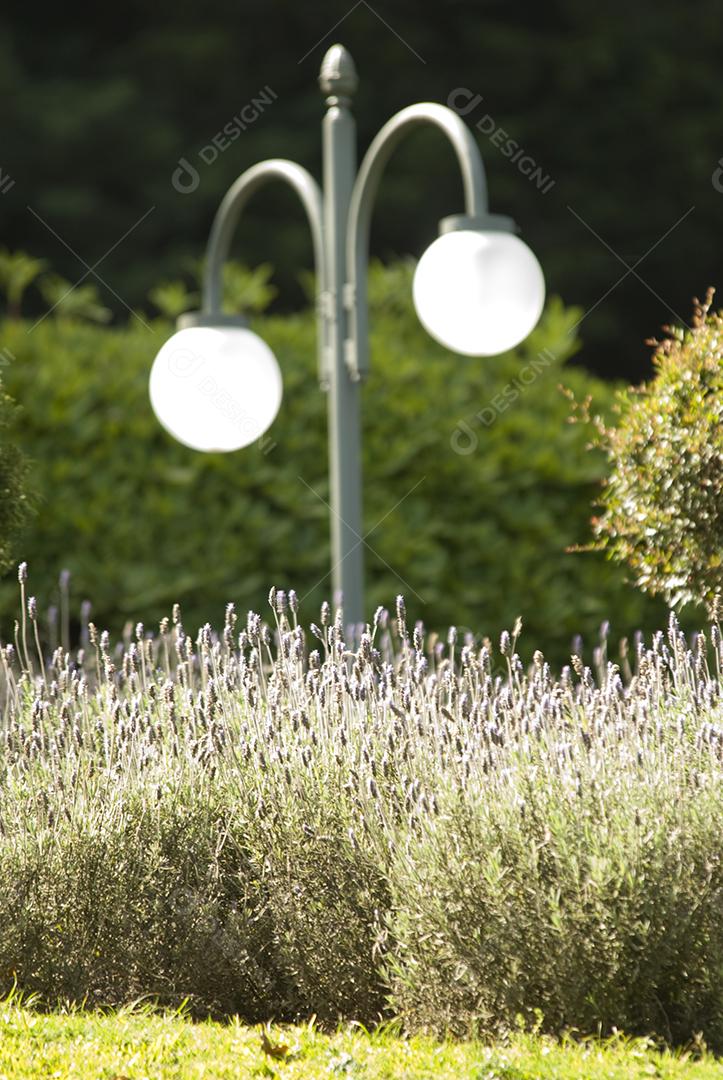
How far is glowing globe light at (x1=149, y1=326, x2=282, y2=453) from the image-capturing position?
17.4 ft

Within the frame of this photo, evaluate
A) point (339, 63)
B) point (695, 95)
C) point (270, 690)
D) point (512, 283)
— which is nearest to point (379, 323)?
point (339, 63)

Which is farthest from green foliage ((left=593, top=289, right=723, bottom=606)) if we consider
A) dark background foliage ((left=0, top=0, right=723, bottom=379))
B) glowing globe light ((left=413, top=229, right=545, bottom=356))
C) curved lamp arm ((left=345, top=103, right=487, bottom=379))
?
dark background foliage ((left=0, top=0, right=723, bottom=379))

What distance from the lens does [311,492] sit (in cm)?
818

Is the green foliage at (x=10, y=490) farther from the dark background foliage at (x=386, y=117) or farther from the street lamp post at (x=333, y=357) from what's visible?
the dark background foliage at (x=386, y=117)

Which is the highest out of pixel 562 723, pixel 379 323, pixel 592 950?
pixel 379 323

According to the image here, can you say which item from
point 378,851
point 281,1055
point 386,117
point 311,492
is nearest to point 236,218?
point 311,492

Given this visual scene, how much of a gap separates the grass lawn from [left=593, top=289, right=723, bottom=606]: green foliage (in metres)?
1.93

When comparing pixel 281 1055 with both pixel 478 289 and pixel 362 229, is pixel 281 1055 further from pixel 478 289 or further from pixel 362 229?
pixel 362 229

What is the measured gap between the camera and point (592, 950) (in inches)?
141

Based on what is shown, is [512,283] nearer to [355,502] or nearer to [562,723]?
[355,502]

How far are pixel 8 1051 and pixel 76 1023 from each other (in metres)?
0.27

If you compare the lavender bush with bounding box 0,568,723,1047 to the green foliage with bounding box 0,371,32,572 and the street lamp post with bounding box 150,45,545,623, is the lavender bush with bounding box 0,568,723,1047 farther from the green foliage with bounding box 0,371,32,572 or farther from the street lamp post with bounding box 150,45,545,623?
the street lamp post with bounding box 150,45,545,623

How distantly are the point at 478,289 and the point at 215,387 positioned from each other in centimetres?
121

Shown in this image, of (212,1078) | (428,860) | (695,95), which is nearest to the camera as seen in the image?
(212,1078)
